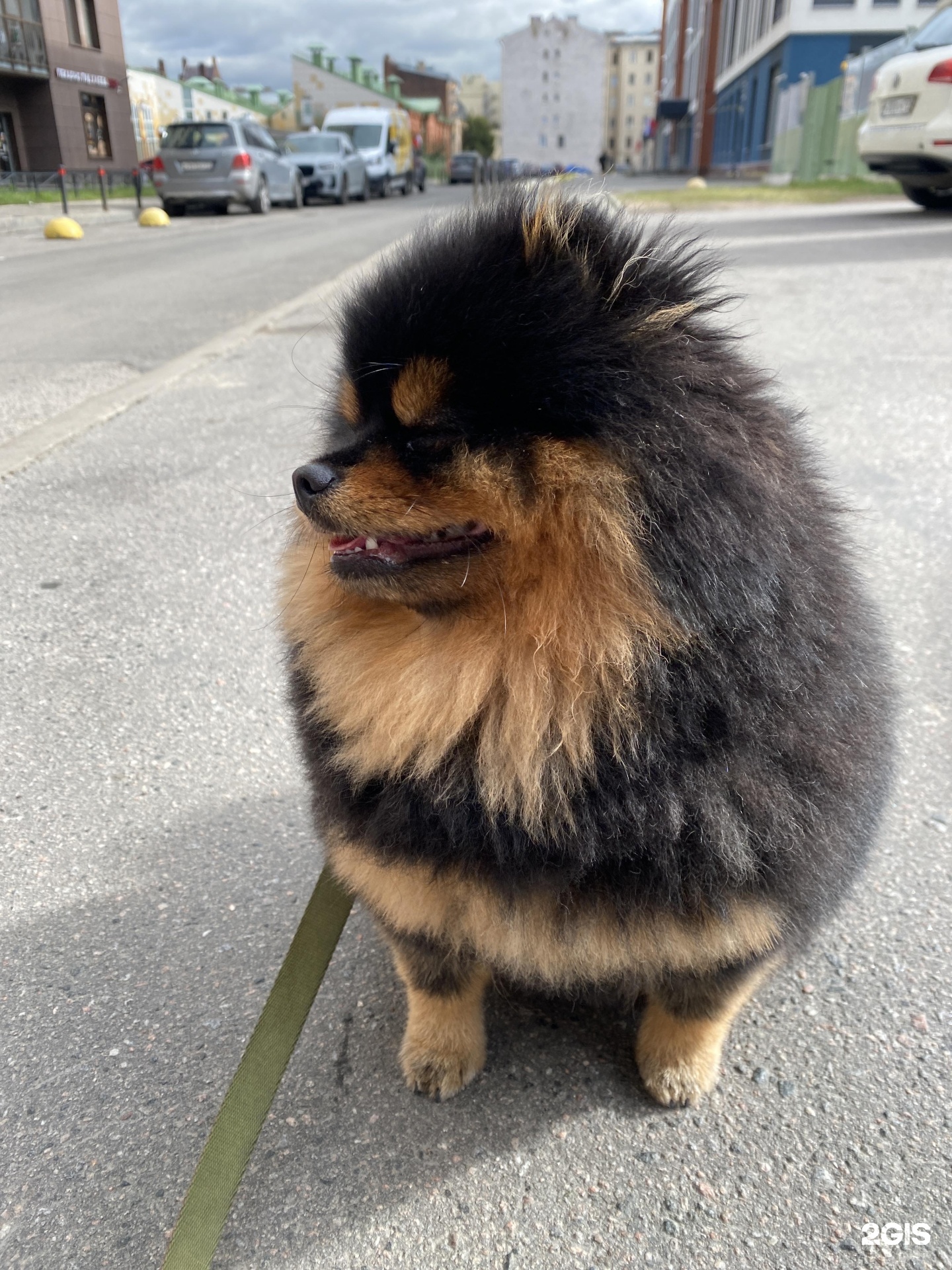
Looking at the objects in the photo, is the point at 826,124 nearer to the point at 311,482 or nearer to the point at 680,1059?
the point at 311,482

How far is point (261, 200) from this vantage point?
Result: 23.4 meters

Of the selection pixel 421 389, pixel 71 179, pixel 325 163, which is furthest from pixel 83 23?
pixel 421 389

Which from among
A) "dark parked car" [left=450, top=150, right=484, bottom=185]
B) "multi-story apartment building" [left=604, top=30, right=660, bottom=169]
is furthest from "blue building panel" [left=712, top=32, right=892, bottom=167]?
"multi-story apartment building" [left=604, top=30, right=660, bottom=169]

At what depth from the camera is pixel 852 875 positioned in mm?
1862

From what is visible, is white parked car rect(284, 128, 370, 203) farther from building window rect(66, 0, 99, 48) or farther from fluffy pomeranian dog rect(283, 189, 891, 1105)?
fluffy pomeranian dog rect(283, 189, 891, 1105)

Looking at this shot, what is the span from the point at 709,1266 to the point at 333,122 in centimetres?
4202

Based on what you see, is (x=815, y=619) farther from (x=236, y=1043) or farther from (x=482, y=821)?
(x=236, y=1043)

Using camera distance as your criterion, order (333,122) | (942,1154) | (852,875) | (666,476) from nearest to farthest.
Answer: (666,476)
(942,1154)
(852,875)
(333,122)

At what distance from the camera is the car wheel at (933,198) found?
46.8 ft

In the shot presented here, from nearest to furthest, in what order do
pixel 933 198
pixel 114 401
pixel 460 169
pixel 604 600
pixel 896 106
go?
pixel 604 600 → pixel 114 401 → pixel 896 106 → pixel 933 198 → pixel 460 169

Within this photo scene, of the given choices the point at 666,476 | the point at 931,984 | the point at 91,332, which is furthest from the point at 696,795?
the point at 91,332

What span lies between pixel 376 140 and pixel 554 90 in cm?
1902

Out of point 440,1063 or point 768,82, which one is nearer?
point 440,1063

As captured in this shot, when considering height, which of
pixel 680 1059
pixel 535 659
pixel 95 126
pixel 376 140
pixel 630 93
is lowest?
pixel 680 1059
